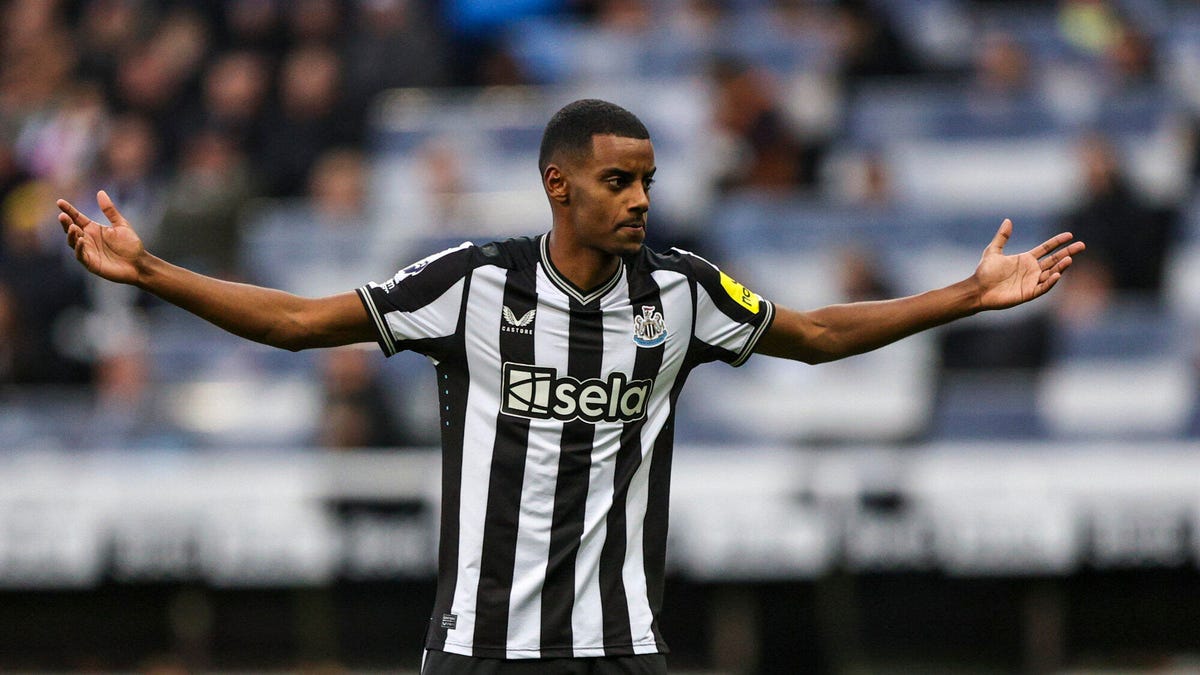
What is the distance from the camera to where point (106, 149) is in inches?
507

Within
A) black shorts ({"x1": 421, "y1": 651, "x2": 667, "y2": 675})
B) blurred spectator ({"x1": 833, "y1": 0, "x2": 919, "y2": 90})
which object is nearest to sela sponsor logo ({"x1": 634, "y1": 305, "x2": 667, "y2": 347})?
black shorts ({"x1": 421, "y1": 651, "x2": 667, "y2": 675})

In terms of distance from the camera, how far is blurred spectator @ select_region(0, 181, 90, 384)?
10.6 meters

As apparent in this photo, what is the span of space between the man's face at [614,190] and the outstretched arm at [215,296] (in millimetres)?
617

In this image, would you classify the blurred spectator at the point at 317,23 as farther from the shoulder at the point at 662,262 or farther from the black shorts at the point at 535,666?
the black shorts at the point at 535,666

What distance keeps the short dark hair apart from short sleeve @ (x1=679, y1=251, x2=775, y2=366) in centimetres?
47

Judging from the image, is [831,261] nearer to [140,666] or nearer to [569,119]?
[140,666]

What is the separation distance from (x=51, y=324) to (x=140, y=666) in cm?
257

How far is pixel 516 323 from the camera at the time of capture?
13.6ft

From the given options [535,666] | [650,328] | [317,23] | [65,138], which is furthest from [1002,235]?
[65,138]

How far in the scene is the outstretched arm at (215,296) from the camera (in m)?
3.99

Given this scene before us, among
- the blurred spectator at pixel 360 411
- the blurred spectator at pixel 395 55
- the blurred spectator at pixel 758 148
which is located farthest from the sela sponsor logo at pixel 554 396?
the blurred spectator at pixel 395 55

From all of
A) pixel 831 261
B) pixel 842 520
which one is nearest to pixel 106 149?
pixel 831 261

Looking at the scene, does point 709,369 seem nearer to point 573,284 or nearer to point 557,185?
point 573,284

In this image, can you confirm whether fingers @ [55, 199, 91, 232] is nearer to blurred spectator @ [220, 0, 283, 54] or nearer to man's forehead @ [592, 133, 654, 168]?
man's forehead @ [592, 133, 654, 168]
